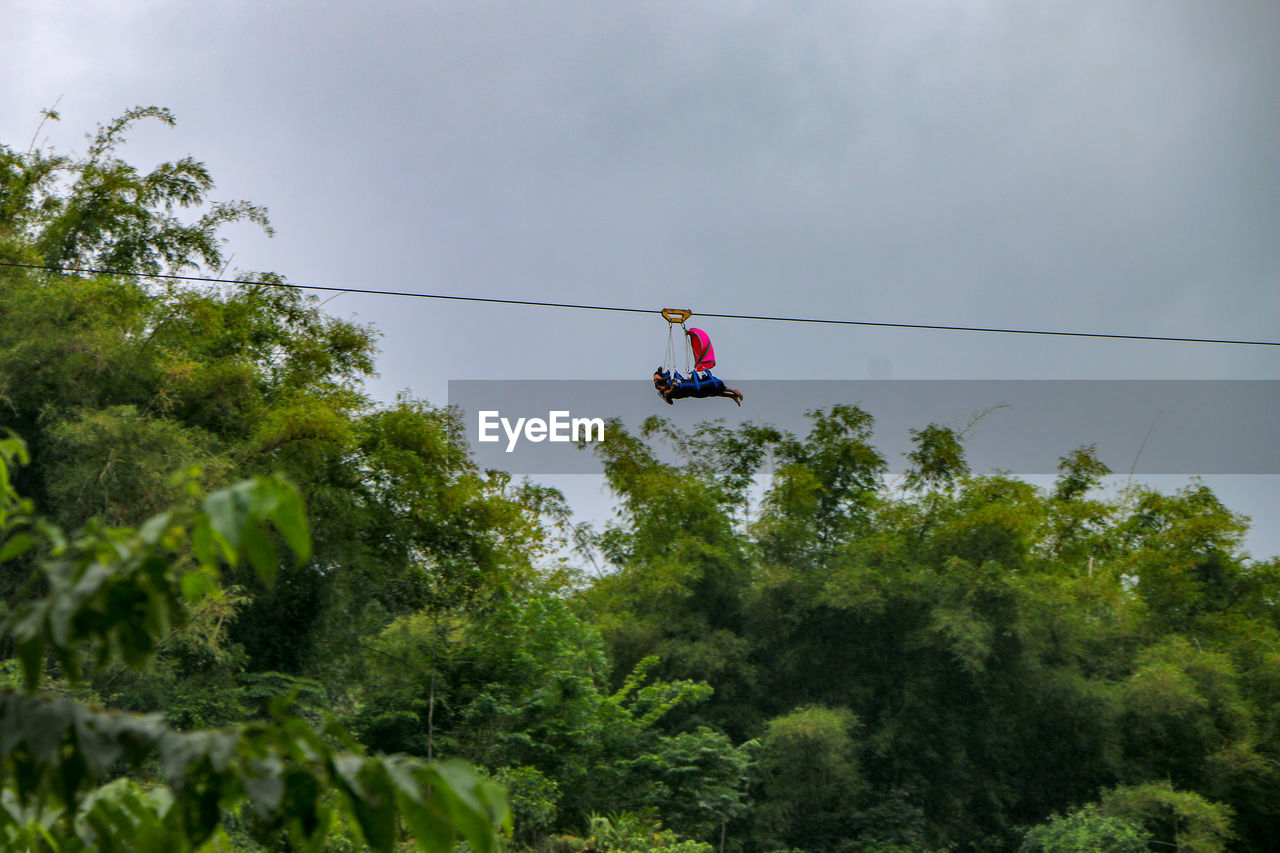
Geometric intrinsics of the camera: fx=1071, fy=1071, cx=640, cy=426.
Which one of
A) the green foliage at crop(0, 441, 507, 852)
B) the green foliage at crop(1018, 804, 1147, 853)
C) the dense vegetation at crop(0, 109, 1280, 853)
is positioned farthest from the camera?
the green foliage at crop(1018, 804, 1147, 853)

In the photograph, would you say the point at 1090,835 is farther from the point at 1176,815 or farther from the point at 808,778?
the point at 808,778

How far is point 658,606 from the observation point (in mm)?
13141

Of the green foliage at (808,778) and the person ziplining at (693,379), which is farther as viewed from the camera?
the green foliage at (808,778)

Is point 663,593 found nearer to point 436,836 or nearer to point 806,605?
point 806,605

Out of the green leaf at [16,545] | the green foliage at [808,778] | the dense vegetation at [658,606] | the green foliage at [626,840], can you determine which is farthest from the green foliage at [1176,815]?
the green leaf at [16,545]

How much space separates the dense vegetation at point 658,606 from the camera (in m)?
8.83

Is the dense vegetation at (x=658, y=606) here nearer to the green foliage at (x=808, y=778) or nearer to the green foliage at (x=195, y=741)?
the green foliage at (x=808, y=778)

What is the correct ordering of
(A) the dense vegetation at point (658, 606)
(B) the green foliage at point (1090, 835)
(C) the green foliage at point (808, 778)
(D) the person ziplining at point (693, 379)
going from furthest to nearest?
1. (C) the green foliage at point (808, 778)
2. (B) the green foliage at point (1090, 835)
3. (A) the dense vegetation at point (658, 606)
4. (D) the person ziplining at point (693, 379)

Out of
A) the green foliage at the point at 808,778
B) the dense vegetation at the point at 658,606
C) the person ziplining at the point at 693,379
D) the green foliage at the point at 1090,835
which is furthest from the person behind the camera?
the green foliage at the point at 808,778

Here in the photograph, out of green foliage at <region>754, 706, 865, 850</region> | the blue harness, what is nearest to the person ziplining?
the blue harness

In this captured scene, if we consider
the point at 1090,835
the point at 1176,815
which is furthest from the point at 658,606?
the point at 1176,815

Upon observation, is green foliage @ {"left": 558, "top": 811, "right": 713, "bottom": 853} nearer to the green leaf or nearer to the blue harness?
the blue harness

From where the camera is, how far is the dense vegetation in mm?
8828

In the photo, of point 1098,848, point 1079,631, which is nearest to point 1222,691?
point 1079,631
